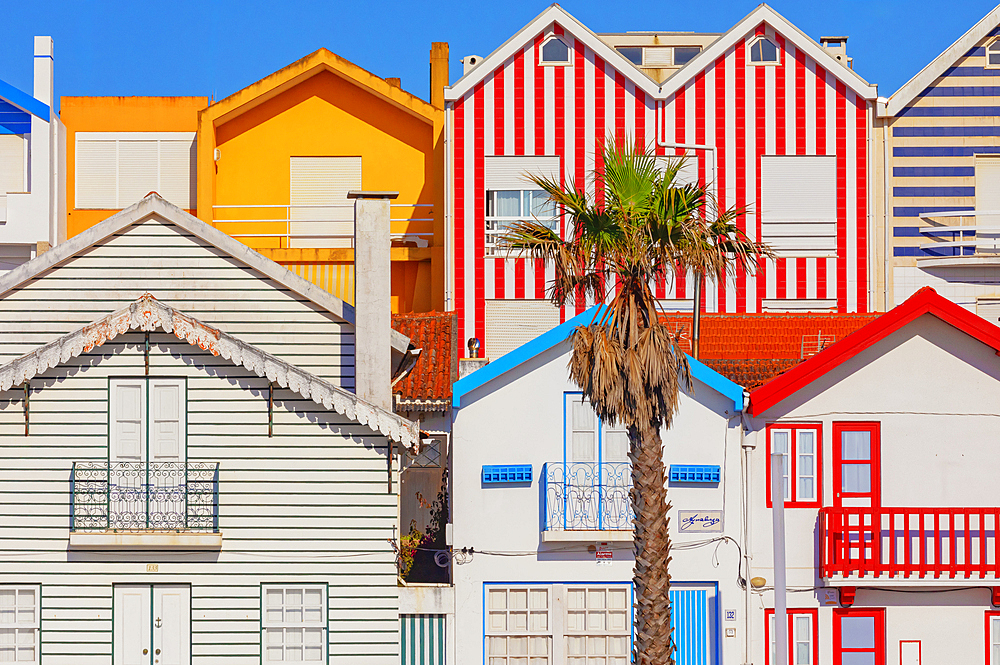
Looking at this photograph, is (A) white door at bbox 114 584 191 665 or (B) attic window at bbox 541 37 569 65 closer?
(A) white door at bbox 114 584 191 665

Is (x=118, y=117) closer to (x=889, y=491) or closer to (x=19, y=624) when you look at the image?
(x=19, y=624)

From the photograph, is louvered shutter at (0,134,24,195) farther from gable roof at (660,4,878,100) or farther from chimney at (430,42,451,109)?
gable roof at (660,4,878,100)

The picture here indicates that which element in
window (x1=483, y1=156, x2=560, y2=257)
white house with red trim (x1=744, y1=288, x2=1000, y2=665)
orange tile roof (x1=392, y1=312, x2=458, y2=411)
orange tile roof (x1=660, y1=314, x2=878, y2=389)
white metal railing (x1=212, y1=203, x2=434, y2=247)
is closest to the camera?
white house with red trim (x1=744, y1=288, x2=1000, y2=665)

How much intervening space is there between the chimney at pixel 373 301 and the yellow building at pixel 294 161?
12.7 meters

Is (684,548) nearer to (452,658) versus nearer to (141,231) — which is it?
(452,658)

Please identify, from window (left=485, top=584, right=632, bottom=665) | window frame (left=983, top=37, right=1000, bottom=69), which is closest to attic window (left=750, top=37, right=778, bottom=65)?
window frame (left=983, top=37, right=1000, bottom=69)

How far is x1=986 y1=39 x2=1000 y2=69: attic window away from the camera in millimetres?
31219

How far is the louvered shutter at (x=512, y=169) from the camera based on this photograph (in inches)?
1200

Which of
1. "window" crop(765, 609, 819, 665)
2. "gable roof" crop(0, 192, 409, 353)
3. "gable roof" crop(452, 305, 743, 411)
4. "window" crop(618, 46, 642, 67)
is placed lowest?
"window" crop(765, 609, 819, 665)

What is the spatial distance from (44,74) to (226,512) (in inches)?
700

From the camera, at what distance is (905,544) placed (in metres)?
19.5

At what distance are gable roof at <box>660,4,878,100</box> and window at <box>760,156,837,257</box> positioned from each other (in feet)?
6.32

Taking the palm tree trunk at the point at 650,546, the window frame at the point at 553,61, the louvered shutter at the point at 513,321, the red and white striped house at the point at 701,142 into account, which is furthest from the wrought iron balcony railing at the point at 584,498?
Result: the window frame at the point at 553,61

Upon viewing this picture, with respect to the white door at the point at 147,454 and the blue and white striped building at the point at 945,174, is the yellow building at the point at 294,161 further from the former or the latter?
the white door at the point at 147,454
